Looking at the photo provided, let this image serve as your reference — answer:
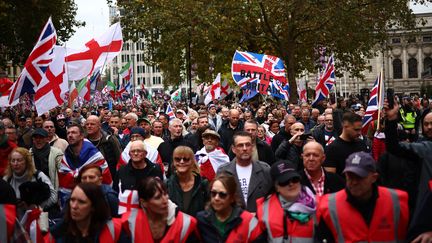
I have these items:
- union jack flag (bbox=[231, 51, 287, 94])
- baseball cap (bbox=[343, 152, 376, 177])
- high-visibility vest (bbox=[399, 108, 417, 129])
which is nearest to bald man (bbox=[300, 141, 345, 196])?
baseball cap (bbox=[343, 152, 376, 177])

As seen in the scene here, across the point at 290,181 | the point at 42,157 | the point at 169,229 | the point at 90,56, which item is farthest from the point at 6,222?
the point at 90,56

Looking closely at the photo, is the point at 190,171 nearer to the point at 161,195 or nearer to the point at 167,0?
the point at 161,195

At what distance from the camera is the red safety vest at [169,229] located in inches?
189

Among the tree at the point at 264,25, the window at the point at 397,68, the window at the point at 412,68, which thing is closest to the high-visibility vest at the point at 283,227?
the tree at the point at 264,25

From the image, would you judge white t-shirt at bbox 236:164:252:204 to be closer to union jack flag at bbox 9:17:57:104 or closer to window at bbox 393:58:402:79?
union jack flag at bbox 9:17:57:104

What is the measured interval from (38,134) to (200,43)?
21404 millimetres

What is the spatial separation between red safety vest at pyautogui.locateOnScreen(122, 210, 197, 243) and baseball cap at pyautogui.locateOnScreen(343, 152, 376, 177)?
4.14ft

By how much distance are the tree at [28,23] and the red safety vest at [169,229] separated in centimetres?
2285

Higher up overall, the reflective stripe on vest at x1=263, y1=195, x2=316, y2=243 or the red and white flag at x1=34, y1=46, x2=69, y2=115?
the red and white flag at x1=34, y1=46, x2=69, y2=115

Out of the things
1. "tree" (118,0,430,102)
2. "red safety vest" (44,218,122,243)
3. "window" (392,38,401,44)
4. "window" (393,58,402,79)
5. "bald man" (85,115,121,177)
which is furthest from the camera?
"window" (393,58,402,79)

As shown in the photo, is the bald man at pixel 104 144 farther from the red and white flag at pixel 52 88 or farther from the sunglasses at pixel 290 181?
the sunglasses at pixel 290 181

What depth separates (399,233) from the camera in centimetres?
457

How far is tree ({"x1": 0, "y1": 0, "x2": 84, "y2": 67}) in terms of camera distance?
28812mm

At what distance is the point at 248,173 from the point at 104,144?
10.8 feet
